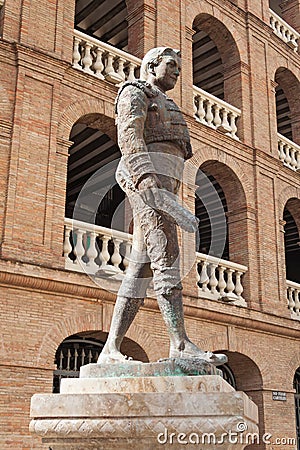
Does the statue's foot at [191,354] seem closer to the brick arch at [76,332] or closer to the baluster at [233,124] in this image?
the brick arch at [76,332]

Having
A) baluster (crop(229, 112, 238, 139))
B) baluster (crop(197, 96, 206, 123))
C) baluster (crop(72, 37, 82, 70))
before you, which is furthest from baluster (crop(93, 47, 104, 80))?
baluster (crop(229, 112, 238, 139))

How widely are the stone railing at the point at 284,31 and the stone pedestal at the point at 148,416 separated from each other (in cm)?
1523

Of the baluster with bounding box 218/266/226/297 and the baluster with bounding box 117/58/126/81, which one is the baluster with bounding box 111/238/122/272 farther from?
the baluster with bounding box 117/58/126/81

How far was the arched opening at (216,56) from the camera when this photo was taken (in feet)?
49.4

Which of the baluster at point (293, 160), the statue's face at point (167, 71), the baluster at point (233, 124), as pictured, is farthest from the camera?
the baluster at point (293, 160)

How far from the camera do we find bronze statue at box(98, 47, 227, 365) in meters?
3.88

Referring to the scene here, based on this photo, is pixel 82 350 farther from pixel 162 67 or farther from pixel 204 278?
pixel 162 67

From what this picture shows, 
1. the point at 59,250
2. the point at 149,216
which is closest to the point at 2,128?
the point at 59,250

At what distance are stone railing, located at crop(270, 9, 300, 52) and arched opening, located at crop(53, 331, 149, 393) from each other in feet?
34.5

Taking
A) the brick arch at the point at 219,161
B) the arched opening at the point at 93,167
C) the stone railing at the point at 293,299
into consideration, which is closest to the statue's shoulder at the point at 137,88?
Result: the arched opening at the point at 93,167

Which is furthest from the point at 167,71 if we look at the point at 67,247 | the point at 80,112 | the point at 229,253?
the point at 229,253

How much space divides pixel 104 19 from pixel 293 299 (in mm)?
8530

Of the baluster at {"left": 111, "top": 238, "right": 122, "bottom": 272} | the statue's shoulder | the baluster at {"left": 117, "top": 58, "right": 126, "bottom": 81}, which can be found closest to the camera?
the statue's shoulder

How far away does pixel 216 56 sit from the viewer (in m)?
16.3
